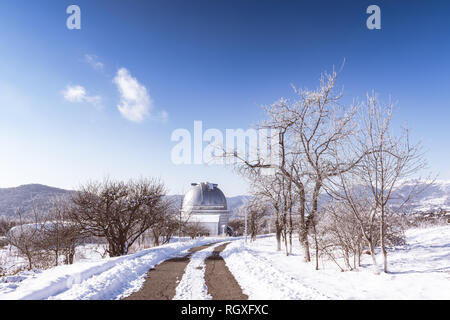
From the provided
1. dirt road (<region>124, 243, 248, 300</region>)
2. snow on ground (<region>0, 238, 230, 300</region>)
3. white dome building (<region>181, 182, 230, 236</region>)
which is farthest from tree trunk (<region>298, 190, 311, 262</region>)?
white dome building (<region>181, 182, 230, 236</region>)

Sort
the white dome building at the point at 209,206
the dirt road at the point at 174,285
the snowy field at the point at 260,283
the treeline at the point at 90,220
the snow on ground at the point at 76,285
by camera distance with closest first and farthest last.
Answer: the snow on ground at the point at 76,285
the snowy field at the point at 260,283
the dirt road at the point at 174,285
the treeline at the point at 90,220
the white dome building at the point at 209,206

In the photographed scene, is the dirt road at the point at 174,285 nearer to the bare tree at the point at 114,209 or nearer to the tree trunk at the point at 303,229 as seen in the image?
the tree trunk at the point at 303,229

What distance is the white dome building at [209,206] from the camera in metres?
75.1

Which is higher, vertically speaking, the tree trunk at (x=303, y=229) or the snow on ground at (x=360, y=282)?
the tree trunk at (x=303, y=229)

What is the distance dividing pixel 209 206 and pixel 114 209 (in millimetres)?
61946

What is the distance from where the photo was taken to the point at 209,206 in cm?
8119

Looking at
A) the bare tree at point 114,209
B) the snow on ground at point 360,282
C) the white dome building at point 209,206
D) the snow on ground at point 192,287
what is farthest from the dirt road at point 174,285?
the white dome building at point 209,206

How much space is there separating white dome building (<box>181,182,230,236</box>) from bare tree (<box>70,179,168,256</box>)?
52.7 m

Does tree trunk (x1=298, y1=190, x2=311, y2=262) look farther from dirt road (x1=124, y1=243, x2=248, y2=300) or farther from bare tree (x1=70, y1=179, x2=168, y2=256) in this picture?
bare tree (x1=70, y1=179, x2=168, y2=256)

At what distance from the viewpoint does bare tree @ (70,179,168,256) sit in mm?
19656

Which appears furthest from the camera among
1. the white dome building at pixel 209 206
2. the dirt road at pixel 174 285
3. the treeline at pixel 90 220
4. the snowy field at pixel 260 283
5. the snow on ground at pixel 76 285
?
the white dome building at pixel 209 206

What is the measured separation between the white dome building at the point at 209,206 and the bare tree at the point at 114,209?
52652 millimetres

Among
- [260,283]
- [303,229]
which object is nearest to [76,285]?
[260,283]
